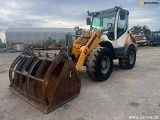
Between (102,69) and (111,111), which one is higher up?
(102,69)

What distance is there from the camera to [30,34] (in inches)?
1328

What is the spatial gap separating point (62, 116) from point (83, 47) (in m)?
2.34

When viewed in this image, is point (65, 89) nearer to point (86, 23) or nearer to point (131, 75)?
point (131, 75)

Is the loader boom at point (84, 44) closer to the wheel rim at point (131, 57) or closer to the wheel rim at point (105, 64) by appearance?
the wheel rim at point (105, 64)

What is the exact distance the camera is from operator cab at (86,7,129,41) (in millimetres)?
6738

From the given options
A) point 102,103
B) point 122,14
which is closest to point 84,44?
point 122,14

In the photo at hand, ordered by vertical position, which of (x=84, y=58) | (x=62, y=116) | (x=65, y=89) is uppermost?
(x=84, y=58)

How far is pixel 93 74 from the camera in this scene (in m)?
5.34

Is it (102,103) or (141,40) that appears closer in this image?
(102,103)

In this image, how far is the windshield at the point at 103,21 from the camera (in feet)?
22.3

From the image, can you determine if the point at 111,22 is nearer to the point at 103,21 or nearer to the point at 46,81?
the point at 103,21

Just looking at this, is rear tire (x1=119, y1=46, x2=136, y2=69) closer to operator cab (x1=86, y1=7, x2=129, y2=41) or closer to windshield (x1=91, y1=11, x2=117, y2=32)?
operator cab (x1=86, y1=7, x2=129, y2=41)

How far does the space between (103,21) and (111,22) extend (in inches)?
14.2

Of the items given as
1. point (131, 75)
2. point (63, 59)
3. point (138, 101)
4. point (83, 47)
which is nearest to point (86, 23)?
point (83, 47)
